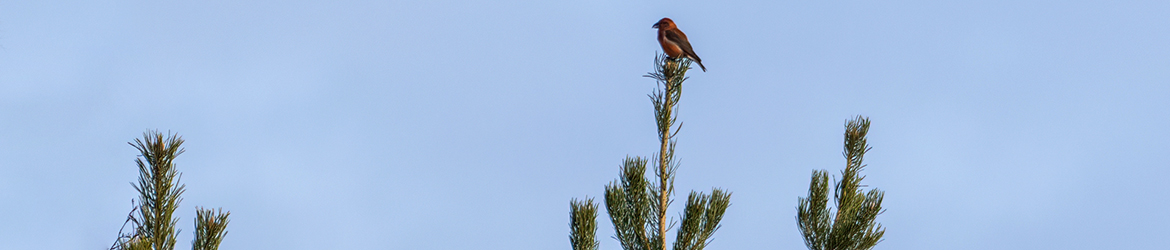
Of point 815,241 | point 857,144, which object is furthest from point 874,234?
point 857,144

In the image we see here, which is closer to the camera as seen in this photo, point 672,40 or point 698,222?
point 698,222

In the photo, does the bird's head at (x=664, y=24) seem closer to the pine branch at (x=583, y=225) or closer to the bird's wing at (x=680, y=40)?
the bird's wing at (x=680, y=40)

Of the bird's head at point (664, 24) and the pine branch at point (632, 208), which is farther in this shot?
the bird's head at point (664, 24)

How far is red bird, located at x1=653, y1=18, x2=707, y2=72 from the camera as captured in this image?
828 cm

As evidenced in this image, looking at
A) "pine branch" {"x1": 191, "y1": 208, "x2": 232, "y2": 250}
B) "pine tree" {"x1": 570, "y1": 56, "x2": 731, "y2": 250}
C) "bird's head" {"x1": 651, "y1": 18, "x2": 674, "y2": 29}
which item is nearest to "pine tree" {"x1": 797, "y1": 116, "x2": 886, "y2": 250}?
"pine tree" {"x1": 570, "y1": 56, "x2": 731, "y2": 250}

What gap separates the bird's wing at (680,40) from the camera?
8295mm

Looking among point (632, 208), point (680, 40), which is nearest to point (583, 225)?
point (632, 208)

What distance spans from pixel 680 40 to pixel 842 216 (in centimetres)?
405

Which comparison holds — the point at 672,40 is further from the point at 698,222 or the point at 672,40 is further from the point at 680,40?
the point at 698,222

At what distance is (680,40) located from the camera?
27.7 ft

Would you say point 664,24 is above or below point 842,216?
above

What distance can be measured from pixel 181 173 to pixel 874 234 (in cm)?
295

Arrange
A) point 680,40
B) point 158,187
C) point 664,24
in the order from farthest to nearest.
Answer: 1. point 664,24
2. point 680,40
3. point 158,187

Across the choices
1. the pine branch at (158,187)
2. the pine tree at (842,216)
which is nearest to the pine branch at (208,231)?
the pine branch at (158,187)
